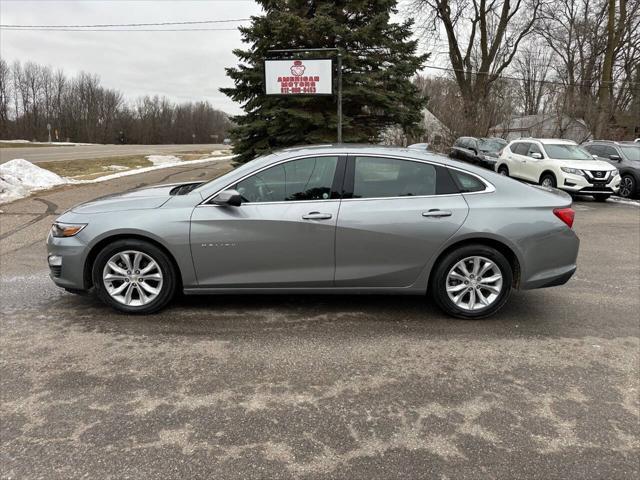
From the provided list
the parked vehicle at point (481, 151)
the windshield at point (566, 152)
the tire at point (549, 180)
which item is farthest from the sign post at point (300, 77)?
the parked vehicle at point (481, 151)

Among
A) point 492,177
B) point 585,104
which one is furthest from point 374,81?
point 585,104

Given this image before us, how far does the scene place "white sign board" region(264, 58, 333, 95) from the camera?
1359 centimetres

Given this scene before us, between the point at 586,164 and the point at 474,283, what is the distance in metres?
11.1

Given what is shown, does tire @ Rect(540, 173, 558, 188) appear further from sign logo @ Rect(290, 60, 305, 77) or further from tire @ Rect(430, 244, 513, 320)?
tire @ Rect(430, 244, 513, 320)

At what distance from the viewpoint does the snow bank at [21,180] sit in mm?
11593

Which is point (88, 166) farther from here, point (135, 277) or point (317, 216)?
point (317, 216)

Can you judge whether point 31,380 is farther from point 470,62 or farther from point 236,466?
point 470,62

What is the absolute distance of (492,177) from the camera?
14.3 ft

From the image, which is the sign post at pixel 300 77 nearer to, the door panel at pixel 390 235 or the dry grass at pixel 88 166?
the dry grass at pixel 88 166

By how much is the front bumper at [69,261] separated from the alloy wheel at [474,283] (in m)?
3.24

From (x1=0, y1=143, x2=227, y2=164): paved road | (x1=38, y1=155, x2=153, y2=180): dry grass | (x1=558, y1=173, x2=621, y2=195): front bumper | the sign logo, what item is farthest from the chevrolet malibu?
(x1=0, y1=143, x2=227, y2=164): paved road

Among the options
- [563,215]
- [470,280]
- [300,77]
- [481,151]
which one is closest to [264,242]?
[470,280]

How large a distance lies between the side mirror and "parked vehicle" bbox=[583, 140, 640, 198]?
1428cm

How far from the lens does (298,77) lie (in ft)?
45.1
